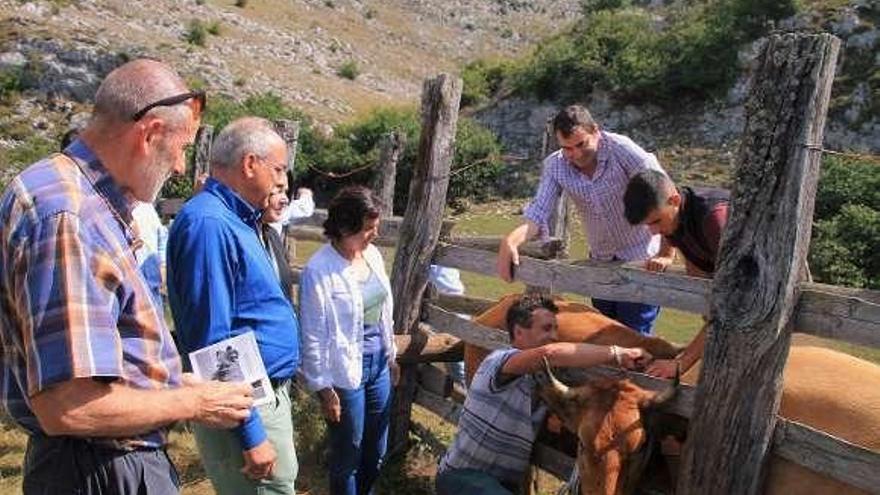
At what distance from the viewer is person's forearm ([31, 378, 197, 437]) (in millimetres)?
2094

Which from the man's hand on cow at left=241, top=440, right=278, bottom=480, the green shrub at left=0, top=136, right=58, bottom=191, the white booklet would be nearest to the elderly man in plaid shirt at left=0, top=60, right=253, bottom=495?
the white booklet

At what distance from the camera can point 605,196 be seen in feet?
16.9

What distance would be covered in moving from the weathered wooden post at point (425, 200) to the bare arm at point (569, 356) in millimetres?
1821

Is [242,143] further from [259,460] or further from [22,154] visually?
[22,154]

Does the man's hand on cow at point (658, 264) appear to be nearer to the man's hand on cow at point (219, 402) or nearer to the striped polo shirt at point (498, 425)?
the striped polo shirt at point (498, 425)

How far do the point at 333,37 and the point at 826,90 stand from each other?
45.0m

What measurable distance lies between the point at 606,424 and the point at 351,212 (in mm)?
1708

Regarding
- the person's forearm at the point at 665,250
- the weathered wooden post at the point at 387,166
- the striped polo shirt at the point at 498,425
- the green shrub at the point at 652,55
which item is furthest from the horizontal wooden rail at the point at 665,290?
the green shrub at the point at 652,55

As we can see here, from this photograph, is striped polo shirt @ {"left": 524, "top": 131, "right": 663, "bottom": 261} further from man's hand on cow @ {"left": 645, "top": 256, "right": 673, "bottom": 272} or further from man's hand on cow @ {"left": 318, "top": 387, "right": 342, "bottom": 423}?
man's hand on cow @ {"left": 318, "top": 387, "right": 342, "bottom": 423}

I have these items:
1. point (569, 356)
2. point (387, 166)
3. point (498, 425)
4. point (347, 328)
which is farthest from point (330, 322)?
point (387, 166)

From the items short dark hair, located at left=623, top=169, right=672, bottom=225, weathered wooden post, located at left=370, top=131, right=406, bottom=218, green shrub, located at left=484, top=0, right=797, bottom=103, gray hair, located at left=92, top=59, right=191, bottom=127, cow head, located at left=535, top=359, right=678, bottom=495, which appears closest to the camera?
gray hair, located at left=92, top=59, right=191, bottom=127

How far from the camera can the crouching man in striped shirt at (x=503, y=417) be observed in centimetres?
420

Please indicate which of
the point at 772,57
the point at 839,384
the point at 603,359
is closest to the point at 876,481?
the point at 839,384

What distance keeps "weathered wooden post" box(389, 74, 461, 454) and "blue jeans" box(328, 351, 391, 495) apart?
0.79m
